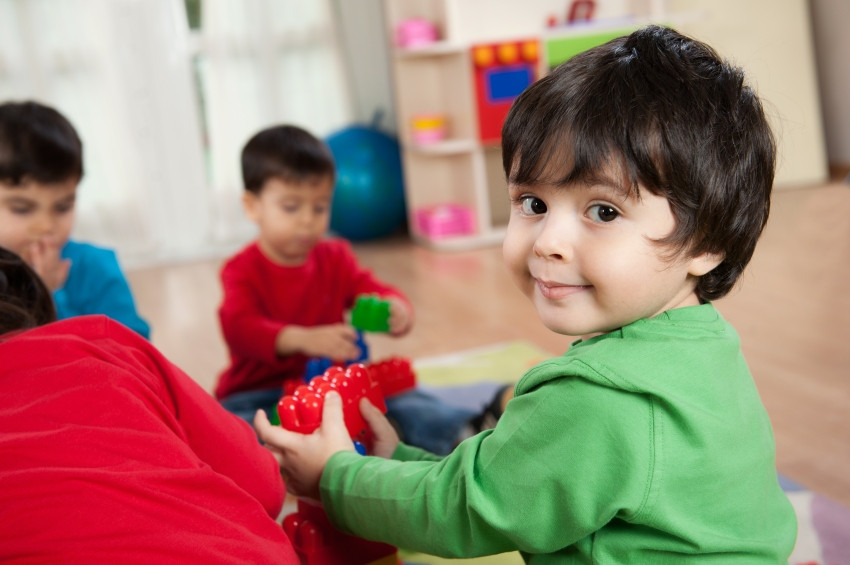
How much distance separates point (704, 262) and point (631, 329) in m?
0.08

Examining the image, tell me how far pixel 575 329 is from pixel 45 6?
3.21 metres

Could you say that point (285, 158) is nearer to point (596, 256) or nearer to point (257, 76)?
point (596, 256)

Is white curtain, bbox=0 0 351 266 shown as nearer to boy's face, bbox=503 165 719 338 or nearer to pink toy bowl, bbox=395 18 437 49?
pink toy bowl, bbox=395 18 437 49

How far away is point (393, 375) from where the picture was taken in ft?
4.24

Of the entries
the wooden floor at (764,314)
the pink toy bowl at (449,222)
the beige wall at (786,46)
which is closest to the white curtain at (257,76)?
the wooden floor at (764,314)

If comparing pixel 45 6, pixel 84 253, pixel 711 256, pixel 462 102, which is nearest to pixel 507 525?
pixel 711 256

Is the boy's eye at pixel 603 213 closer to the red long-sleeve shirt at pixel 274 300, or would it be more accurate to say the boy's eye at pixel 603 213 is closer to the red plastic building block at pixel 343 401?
the red plastic building block at pixel 343 401

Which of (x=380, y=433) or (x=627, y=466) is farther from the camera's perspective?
(x=380, y=433)

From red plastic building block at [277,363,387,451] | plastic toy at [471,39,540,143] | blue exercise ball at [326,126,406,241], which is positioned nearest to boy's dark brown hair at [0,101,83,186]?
red plastic building block at [277,363,387,451]

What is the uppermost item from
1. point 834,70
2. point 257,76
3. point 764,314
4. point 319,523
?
point 257,76

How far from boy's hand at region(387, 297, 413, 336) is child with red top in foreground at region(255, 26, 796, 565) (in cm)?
79

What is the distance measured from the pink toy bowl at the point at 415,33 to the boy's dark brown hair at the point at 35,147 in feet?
6.51

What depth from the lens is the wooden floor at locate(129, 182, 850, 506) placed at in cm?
142

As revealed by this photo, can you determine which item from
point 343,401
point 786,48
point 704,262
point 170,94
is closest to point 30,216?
point 343,401
